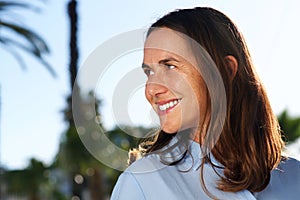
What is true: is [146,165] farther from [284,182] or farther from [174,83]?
[284,182]

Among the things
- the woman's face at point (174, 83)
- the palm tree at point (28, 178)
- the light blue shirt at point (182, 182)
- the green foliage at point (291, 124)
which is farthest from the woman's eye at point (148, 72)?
the palm tree at point (28, 178)

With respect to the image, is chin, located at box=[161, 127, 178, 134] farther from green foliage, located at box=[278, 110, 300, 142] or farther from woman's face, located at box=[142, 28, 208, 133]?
green foliage, located at box=[278, 110, 300, 142]

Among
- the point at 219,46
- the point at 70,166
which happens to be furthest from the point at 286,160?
the point at 70,166

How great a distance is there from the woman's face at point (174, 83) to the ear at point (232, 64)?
0.41 ft

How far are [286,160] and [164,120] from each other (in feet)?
1.32

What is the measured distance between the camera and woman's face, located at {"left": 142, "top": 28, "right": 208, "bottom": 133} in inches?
73.3

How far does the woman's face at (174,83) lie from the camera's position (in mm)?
1862

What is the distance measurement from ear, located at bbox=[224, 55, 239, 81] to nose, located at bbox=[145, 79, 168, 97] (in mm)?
222

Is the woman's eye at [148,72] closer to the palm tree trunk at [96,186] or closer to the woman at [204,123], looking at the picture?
the woman at [204,123]

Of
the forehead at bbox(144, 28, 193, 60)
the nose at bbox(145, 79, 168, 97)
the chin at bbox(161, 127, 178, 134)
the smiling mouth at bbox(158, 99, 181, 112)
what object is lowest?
the chin at bbox(161, 127, 178, 134)

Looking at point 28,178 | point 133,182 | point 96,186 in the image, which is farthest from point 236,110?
point 28,178

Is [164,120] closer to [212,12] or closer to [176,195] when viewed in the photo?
[176,195]

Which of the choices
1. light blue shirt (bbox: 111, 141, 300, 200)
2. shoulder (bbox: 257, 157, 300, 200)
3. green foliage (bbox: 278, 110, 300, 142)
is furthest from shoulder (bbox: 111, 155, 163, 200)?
green foliage (bbox: 278, 110, 300, 142)

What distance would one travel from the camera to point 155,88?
1.88 meters
